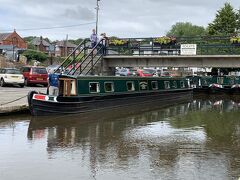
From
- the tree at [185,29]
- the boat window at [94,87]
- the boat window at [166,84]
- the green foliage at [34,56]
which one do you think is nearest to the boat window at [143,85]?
the boat window at [166,84]

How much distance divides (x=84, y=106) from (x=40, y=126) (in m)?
4.27

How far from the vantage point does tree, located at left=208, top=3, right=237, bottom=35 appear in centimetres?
5506

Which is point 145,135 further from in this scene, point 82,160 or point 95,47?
point 95,47

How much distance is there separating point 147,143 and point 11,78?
19076mm

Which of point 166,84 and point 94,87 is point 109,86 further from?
point 166,84

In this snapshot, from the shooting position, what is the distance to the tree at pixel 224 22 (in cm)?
5506

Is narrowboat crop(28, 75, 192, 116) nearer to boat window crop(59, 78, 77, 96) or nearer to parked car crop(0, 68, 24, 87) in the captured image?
boat window crop(59, 78, 77, 96)

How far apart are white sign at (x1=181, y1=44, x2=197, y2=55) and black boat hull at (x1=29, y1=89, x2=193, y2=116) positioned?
3183 mm

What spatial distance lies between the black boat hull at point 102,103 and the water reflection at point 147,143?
592 millimetres

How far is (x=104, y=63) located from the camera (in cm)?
3272

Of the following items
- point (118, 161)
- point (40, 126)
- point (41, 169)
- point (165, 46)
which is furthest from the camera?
point (165, 46)

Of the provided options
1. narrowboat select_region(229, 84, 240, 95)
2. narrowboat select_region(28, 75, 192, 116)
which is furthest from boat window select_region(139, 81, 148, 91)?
narrowboat select_region(229, 84, 240, 95)

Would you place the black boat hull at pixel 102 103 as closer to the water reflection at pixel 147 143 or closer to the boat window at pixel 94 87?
the boat window at pixel 94 87

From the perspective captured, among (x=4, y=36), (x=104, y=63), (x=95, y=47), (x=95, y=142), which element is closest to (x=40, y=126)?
(x=95, y=142)
